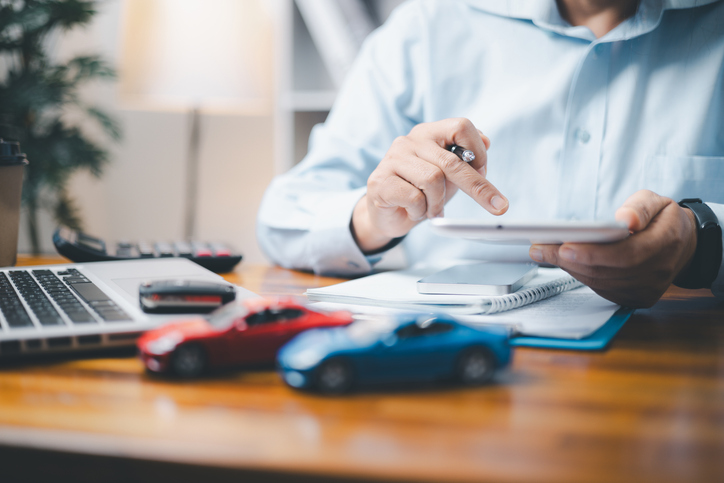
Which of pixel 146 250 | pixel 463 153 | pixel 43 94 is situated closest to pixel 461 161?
pixel 463 153

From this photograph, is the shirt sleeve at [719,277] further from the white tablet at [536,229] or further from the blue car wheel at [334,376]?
the blue car wheel at [334,376]

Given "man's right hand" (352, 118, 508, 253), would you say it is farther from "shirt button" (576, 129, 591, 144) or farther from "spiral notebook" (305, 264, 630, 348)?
"shirt button" (576, 129, 591, 144)

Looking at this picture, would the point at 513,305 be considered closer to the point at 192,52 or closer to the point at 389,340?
the point at 389,340

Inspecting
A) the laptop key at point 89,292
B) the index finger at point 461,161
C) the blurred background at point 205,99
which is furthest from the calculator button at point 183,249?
the blurred background at point 205,99

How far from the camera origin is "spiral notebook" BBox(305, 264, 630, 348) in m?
0.48

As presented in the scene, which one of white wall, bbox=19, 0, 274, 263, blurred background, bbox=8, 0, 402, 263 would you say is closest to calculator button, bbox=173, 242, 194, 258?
blurred background, bbox=8, 0, 402, 263

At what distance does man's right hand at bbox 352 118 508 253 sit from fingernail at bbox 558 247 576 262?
0.40 ft

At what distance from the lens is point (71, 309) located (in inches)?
18.0

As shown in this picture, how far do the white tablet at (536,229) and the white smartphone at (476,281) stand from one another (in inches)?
3.3

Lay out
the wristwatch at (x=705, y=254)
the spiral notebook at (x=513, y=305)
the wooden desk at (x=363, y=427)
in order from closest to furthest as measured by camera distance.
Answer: the wooden desk at (x=363, y=427) → the spiral notebook at (x=513, y=305) → the wristwatch at (x=705, y=254)

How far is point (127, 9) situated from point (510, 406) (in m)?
1.68

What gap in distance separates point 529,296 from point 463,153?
20 centimetres

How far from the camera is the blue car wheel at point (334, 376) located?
0.33m

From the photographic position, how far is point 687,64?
882 millimetres
